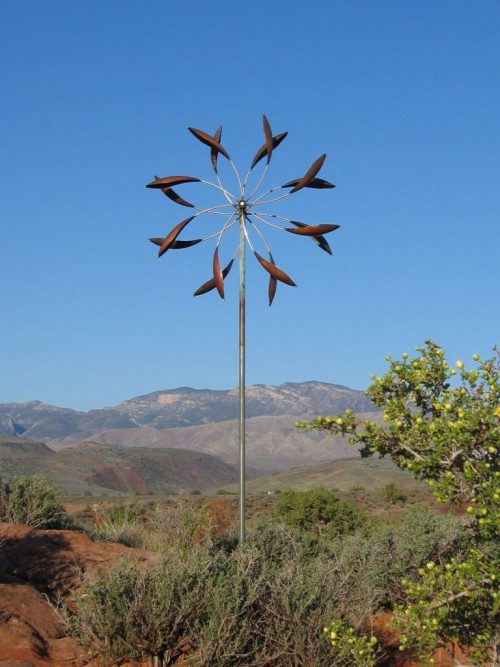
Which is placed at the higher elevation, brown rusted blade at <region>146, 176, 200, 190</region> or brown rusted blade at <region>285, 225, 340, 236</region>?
brown rusted blade at <region>146, 176, 200, 190</region>

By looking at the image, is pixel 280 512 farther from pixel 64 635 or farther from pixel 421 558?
pixel 64 635

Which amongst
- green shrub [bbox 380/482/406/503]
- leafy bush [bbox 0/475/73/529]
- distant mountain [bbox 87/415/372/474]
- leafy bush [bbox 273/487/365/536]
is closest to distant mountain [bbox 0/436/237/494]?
distant mountain [bbox 87/415/372/474]

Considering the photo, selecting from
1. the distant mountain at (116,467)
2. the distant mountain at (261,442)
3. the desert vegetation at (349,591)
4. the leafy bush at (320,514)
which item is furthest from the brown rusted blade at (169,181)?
the distant mountain at (261,442)

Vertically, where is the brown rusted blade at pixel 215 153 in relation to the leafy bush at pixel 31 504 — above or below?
above

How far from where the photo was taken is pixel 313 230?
33.3 ft

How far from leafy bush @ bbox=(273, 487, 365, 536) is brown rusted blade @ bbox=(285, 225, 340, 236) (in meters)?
13.8

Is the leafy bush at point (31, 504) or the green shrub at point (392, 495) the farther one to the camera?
the green shrub at point (392, 495)

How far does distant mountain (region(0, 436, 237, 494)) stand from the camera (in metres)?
86.0

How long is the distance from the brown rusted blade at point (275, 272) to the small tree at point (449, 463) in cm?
326

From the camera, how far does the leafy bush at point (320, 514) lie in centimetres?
2303

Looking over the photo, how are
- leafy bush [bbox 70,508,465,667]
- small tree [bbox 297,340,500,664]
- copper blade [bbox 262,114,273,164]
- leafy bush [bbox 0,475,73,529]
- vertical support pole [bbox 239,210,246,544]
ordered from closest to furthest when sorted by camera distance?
1. small tree [bbox 297,340,500,664]
2. leafy bush [bbox 70,508,465,667]
3. vertical support pole [bbox 239,210,246,544]
4. copper blade [bbox 262,114,273,164]
5. leafy bush [bbox 0,475,73,529]

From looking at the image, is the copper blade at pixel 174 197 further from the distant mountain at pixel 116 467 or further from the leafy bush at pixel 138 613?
the distant mountain at pixel 116 467

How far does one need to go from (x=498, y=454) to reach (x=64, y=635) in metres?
5.83

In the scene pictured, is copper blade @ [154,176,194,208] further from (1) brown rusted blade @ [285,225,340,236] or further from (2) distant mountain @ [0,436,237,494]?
(2) distant mountain @ [0,436,237,494]
